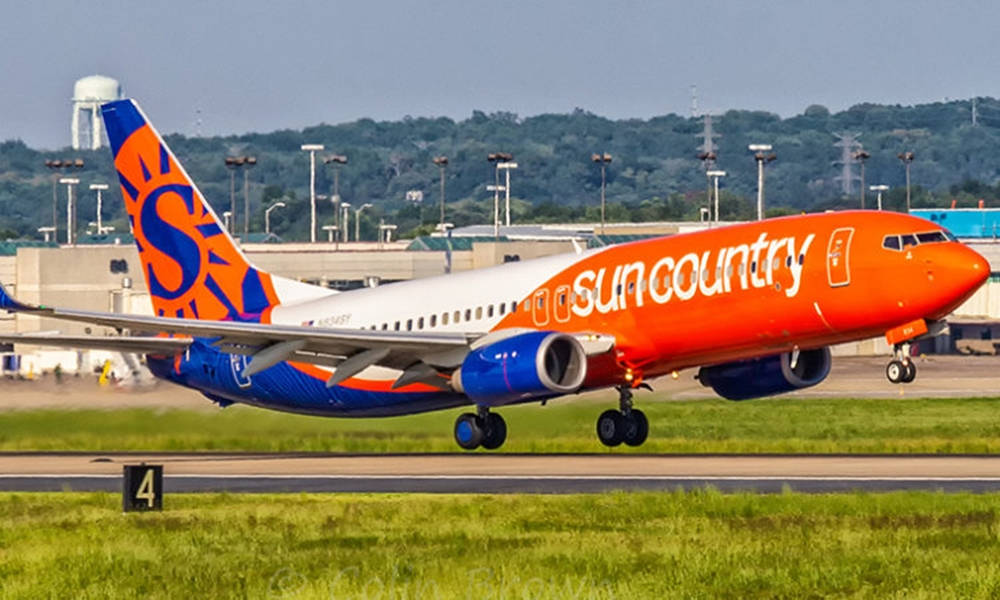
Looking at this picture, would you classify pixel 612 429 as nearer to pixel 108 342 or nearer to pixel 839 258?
pixel 839 258

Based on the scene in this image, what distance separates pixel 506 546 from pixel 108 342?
22.1 metres

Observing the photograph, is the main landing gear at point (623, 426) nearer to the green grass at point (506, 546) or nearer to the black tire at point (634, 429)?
the black tire at point (634, 429)

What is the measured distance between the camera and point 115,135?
58219 millimetres

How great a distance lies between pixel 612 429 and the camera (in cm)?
5231

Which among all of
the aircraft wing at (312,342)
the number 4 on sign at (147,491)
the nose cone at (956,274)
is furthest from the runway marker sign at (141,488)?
the nose cone at (956,274)

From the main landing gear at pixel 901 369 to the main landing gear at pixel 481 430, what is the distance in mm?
11926

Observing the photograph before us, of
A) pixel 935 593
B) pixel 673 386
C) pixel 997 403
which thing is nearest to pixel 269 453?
pixel 673 386

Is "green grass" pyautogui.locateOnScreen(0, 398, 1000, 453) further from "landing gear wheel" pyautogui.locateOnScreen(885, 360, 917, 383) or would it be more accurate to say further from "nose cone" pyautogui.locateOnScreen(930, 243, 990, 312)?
"nose cone" pyautogui.locateOnScreen(930, 243, 990, 312)

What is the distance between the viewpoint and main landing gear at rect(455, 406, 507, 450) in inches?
2055

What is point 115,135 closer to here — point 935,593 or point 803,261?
point 803,261

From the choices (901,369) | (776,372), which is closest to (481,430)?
(776,372)

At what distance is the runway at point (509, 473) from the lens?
43.6 m

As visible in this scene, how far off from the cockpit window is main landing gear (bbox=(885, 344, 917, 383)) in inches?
99.1

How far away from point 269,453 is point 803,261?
18.7 metres
